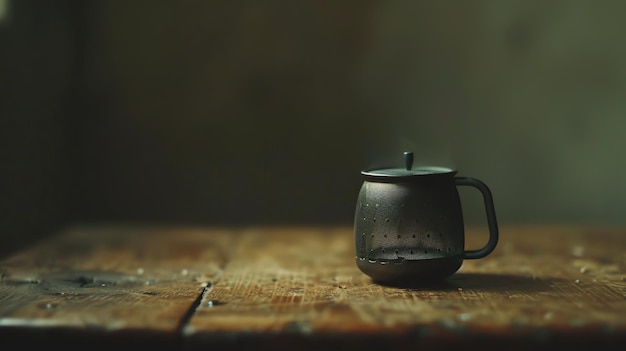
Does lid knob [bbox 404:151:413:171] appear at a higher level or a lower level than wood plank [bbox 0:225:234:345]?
higher

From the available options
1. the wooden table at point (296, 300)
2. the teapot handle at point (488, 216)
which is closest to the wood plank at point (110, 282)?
the wooden table at point (296, 300)

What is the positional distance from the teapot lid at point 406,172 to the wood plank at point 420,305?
15 cm

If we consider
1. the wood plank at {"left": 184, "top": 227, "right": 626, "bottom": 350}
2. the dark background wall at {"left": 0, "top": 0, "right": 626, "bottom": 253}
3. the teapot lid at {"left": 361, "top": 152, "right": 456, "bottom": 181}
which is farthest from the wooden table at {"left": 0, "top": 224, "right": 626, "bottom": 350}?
the dark background wall at {"left": 0, "top": 0, "right": 626, "bottom": 253}

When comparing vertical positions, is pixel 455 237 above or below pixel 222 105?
below

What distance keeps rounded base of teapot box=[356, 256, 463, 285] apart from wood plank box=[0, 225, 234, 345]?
24 cm

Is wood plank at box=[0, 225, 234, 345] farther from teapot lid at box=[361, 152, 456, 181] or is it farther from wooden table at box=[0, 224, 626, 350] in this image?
teapot lid at box=[361, 152, 456, 181]

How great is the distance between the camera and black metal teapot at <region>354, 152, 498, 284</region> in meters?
0.92

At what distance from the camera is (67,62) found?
74.5 inches

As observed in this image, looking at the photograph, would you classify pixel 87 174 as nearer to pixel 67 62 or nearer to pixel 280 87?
pixel 67 62

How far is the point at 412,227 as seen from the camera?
923 mm

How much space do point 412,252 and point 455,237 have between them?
0.22ft

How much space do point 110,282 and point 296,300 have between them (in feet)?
1.05

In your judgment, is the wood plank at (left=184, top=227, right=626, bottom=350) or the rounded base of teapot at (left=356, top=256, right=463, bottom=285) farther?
the rounded base of teapot at (left=356, top=256, right=463, bottom=285)

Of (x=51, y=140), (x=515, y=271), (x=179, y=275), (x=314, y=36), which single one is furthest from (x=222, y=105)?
(x=515, y=271)
